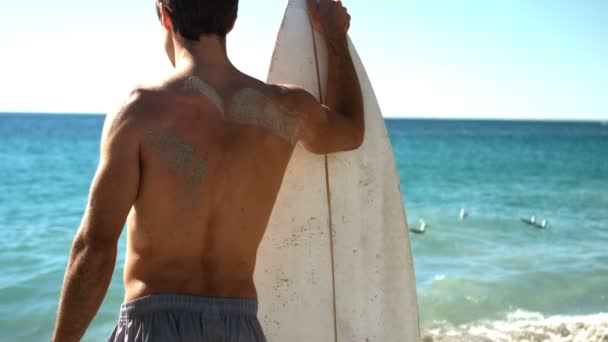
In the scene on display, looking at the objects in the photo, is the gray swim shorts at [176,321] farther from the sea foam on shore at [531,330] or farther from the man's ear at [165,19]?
the sea foam on shore at [531,330]

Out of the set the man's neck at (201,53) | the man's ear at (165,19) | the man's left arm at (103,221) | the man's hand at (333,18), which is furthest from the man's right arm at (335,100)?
the man's left arm at (103,221)

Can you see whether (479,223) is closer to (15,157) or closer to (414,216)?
(414,216)

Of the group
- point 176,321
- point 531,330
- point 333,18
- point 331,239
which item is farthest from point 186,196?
point 531,330

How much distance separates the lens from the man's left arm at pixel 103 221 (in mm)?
1623

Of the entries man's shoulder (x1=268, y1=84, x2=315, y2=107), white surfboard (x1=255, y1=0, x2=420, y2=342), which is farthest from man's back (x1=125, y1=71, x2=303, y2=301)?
white surfboard (x1=255, y1=0, x2=420, y2=342)

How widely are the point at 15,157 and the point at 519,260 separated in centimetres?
2478

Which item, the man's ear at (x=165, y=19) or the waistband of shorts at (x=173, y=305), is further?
the man's ear at (x=165, y=19)

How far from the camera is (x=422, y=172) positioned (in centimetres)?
2492

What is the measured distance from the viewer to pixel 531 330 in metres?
5.65

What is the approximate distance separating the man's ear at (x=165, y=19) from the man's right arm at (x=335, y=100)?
39cm

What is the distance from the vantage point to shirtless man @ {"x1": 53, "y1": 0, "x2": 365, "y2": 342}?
5.41 ft

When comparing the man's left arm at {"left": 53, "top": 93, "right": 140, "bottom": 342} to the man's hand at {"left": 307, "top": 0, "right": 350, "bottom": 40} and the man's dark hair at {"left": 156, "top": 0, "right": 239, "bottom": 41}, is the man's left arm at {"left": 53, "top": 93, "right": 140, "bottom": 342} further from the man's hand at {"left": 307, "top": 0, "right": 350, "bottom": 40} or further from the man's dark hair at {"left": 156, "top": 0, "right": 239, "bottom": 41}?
the man's hand at {"left": 307, "top": 0, "right": 350, "bottom": 40}

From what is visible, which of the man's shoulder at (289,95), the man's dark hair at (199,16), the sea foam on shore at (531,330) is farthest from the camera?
the sea foam on shore at (531,330)

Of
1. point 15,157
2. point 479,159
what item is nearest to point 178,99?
point 15,157
